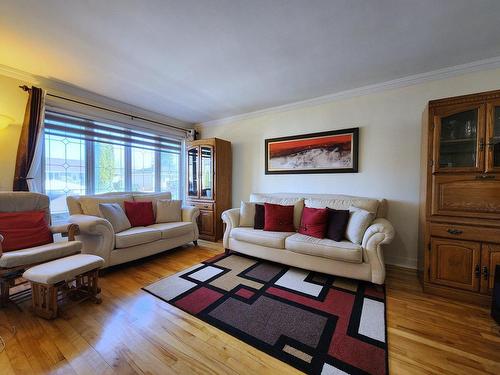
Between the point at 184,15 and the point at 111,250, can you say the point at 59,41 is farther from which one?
the point at 111,250

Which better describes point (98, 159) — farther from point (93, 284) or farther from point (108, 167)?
point (93, 284)

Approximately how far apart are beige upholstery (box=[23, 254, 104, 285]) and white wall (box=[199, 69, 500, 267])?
9.16ft

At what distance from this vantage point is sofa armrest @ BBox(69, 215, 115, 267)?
2364mm

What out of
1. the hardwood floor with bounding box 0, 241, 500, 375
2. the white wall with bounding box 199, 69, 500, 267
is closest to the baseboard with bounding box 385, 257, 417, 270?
the white wall with bounding box 199, 69, 500, 267

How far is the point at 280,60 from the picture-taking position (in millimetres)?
2287

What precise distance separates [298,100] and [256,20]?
184 centimetres

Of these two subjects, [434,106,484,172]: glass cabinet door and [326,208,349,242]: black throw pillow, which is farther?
[326,208,349,242]: black throw pillow

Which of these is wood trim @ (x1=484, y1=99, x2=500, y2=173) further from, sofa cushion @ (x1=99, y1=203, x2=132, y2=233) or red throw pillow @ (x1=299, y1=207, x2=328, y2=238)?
sofa cushion @ (x1=99, y1=203, x2=132, y2=233)

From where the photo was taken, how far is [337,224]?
8.27ft

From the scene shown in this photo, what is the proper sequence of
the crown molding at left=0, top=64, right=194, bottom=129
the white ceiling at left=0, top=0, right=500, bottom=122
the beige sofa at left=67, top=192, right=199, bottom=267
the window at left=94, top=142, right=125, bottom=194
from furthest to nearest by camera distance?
the window at left=94, top=142, right=125, bottom=194
the crown molding at left=0, top=64, right=194, bottom=129
the beige sofa at left=67, top=192, right=199, bottom=267
the white ceiling at left=0, top=0, right=500, bottom=122

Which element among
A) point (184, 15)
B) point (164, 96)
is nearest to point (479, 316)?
point (184, 15)

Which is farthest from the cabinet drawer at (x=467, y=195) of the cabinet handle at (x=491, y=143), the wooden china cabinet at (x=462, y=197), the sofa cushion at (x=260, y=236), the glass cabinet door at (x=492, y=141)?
the sofa cushion at (x=260, y=236)

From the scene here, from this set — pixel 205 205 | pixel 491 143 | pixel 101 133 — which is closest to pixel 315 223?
pixel 491 143

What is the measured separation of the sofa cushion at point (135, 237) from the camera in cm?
258
